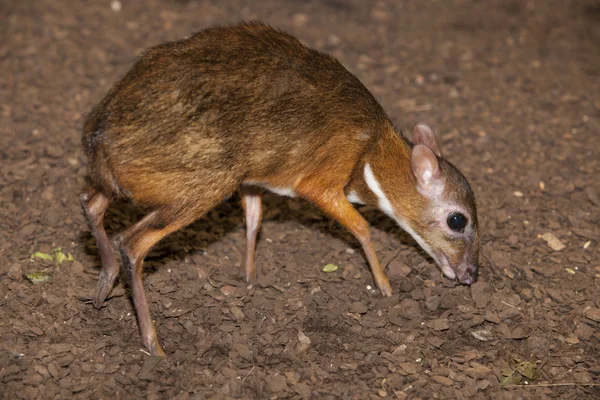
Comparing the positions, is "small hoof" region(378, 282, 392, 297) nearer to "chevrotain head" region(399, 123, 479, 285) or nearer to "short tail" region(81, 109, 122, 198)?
"chevrotain head" region(399, 123, 479, 285)

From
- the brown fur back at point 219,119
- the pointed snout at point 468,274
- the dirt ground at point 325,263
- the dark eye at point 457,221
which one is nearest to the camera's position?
the brown fur back at point 219,119

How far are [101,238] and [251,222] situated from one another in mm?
1148

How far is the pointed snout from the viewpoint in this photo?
17.5 feet

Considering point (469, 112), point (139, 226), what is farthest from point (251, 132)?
point (469, 112)

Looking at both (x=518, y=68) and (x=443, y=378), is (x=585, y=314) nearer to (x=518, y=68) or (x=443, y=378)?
(x=443, y=378)

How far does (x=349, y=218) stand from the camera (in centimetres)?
518

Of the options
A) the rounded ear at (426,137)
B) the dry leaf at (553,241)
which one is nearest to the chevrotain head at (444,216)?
the rounded ear at (426,137)

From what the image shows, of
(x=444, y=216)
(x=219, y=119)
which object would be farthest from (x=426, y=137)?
(x=219, y=119)

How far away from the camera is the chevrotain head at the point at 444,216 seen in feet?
16.9

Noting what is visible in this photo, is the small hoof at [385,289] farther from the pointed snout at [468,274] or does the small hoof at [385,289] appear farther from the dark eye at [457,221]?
the dark eye at [457,221]

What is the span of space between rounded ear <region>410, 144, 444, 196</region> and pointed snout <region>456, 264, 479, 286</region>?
2.00 ft

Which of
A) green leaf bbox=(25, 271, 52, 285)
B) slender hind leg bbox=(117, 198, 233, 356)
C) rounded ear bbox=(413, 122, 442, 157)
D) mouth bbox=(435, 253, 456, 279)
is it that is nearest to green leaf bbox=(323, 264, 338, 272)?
mouth bbox=(435, 253, 456, 279)

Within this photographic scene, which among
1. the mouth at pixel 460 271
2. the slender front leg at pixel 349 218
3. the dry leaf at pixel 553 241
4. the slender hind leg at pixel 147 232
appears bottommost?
the dry leaf at pixel 553 241

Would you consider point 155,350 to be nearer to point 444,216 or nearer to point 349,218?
point 349,218
